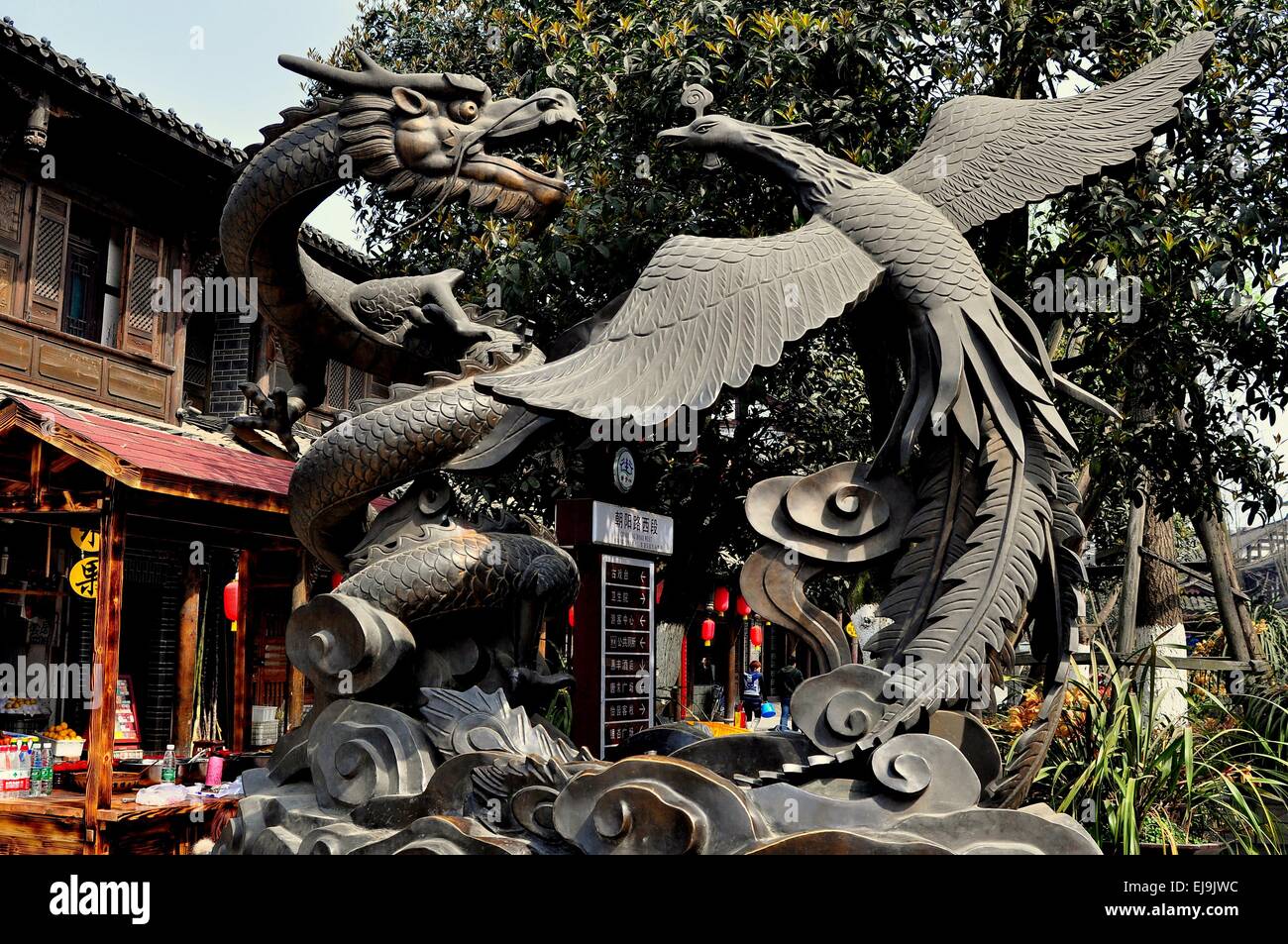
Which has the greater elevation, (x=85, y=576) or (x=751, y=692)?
(x=85, y=576)

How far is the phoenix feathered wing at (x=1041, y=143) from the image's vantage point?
13.3 ft

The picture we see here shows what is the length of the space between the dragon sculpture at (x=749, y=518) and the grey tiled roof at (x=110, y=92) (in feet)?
17.5

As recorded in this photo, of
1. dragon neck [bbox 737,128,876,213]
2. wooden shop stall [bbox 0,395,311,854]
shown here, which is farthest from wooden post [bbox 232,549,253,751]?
dragon neck [bbox 737,128,876,213]

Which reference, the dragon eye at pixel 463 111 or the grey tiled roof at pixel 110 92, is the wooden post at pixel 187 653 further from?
the dragon eye at pixel 463 111

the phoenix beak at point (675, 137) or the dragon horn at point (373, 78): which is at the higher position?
the dragon horn at point (373, 78)

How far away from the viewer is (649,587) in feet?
22.2

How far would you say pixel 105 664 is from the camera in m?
6.62

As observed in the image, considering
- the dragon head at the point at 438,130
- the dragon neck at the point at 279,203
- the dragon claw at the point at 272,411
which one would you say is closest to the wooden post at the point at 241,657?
the dragon claw at the point at 272,411

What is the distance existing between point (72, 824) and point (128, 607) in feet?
17.5

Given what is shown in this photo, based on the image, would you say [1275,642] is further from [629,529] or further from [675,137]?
[675,137]

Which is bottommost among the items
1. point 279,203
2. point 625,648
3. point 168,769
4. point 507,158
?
point 168,769

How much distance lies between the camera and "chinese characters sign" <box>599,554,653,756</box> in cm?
606

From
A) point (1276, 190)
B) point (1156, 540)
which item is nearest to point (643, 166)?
point (1276, 190)

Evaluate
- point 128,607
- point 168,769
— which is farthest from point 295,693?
point 168,769
